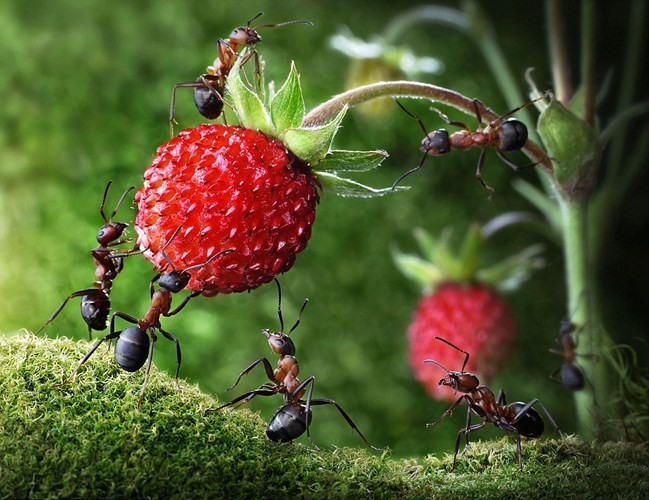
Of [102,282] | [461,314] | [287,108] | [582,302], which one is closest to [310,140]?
[287,108]

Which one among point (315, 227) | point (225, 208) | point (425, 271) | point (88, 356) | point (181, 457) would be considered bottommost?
Result: point (181, 457)

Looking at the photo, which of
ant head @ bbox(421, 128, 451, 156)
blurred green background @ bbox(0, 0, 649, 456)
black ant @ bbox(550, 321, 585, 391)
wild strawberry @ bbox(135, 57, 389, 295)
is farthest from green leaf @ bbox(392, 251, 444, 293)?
wild strawberry @ bbox(135, 57, 389, 295)

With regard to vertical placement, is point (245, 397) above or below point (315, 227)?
below

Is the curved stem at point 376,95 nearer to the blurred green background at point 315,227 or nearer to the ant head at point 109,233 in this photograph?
the ant head at point 109,233

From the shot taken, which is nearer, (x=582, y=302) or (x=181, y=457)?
(x=181, y=457)

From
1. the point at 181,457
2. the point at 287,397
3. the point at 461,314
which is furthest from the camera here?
the point at 461,314

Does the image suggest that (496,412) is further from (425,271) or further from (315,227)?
(315,227)

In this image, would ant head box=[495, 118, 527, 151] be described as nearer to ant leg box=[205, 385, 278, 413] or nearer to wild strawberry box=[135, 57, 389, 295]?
wild strawberry box=[135, 57, 389, 295]
